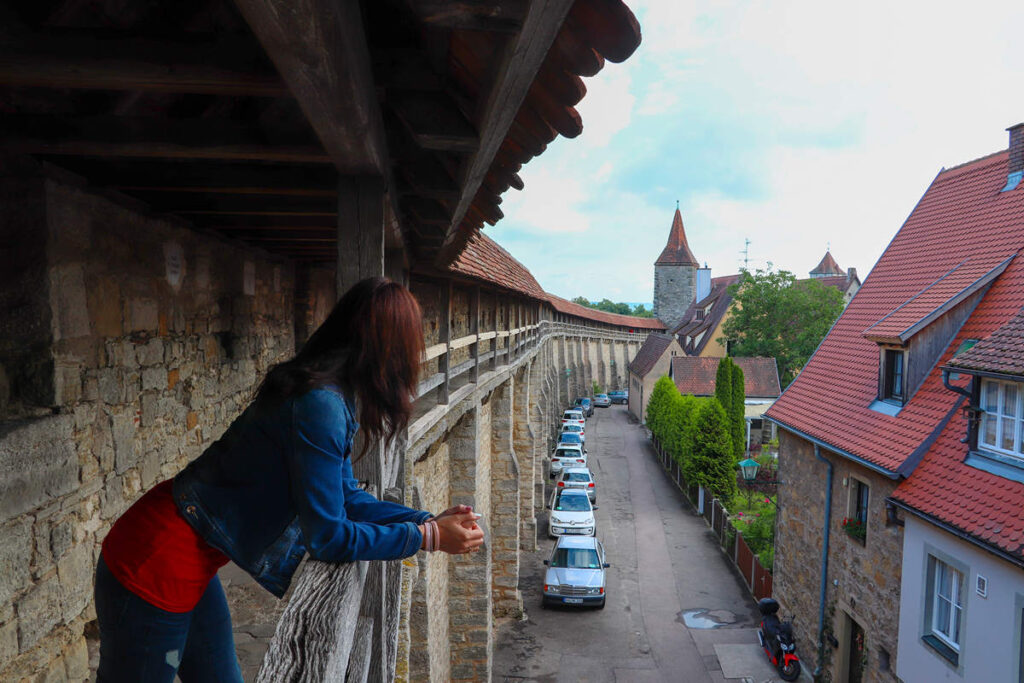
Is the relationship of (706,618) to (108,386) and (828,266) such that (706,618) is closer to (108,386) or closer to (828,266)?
(108,386)

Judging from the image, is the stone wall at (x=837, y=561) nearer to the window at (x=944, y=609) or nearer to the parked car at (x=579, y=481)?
the window at (x=944, y=609)

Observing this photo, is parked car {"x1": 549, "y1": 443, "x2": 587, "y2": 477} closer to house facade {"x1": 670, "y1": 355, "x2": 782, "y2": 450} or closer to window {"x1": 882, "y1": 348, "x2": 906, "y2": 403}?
house facade {"x1": 670, "y1": 355, "x2": 782, "y2": 450}

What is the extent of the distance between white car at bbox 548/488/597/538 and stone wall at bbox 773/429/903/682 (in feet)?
17.9

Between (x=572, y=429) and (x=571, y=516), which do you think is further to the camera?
(x=572, y=429)

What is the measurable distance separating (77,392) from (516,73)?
8.99 ft

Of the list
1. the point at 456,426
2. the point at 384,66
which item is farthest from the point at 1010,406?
the point at 384,66

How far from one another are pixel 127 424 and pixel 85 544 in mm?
699

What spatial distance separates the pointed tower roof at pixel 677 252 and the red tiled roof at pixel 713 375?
31.2 metres

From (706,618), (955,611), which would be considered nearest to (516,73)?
(955,611)

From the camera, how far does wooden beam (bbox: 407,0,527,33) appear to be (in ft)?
4.70

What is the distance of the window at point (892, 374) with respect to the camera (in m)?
11.2

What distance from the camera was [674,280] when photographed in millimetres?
67438

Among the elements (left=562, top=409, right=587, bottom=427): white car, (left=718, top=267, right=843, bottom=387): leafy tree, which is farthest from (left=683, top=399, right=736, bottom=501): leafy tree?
(left=718, top=267, right=843, bottom=387): leafy tree

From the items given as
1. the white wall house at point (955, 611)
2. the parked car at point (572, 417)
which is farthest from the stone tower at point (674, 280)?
the white wall house at point (955, 611)
